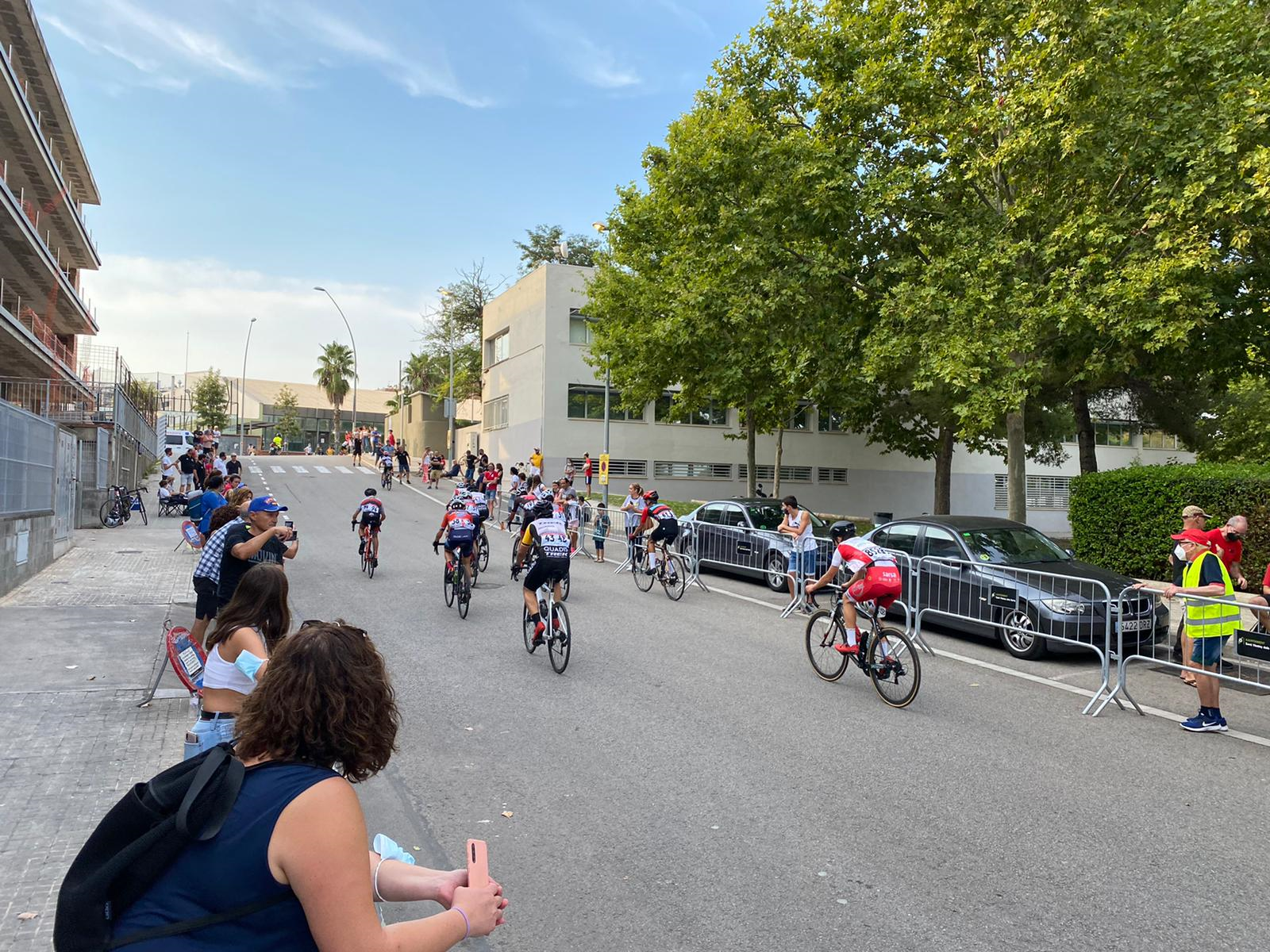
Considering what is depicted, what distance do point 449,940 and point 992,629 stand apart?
1012cm

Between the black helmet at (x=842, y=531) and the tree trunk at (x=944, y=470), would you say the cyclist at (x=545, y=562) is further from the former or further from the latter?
Result: the tree trunk at (x=944, y=470)

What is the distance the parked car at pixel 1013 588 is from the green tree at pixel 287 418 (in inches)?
3438

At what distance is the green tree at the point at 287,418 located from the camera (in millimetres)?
91500

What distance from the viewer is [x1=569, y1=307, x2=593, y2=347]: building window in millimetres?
41344

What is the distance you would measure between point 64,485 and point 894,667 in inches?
672

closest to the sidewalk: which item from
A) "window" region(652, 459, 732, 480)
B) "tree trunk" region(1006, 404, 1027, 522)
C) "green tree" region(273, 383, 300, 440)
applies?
"tree trunk" region(1006, 404, 1027, 522)

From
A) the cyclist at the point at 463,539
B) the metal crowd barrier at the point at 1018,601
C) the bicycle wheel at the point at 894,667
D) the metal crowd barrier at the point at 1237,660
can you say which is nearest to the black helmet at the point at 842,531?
the metal crowd barrier at the point at 1018,601

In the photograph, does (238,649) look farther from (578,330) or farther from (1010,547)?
(578,330)

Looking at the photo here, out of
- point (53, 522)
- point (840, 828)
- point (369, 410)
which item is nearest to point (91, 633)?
point (53, 522)

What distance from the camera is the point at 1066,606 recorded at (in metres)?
10.0

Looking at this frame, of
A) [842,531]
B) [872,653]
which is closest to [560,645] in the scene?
[872,653]

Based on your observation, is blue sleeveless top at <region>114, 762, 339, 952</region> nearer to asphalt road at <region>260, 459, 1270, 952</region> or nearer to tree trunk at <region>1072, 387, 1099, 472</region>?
asphalt road at <region>260, 459, 1270, 952</region>

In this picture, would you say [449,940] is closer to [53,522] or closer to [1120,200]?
[53,522]

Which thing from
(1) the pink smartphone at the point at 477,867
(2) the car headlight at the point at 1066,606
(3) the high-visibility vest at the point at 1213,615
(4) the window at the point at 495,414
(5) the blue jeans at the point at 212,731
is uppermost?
(4) the window at the point at 495,414
